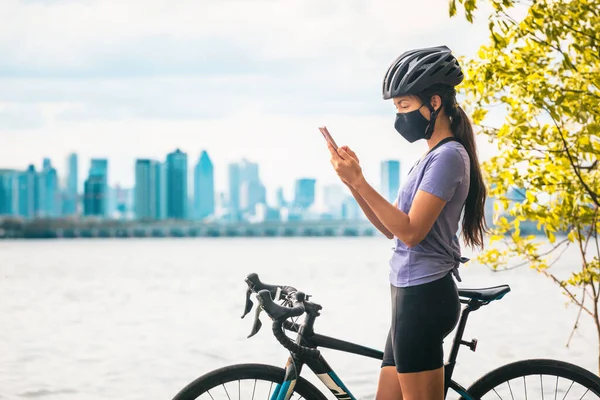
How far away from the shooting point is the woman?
3.07m

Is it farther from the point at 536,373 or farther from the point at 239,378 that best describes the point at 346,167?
the point at 536,373

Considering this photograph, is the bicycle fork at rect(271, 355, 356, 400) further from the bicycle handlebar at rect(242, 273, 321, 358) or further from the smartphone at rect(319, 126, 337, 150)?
the smartphone at rect(319, 126, 337, 150)

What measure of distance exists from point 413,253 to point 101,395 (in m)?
9.95

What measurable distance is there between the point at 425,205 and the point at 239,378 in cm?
91

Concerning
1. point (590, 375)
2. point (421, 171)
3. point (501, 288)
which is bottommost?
point (590, 375)

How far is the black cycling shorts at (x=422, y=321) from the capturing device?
315cm

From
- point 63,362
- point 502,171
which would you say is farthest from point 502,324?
point 502,171

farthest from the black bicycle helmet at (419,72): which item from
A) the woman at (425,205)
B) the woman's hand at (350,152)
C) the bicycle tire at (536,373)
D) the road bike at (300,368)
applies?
the bicycle tire at (536,373)

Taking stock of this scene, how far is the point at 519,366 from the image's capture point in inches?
144

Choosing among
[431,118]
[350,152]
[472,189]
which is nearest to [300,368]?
[350,152]

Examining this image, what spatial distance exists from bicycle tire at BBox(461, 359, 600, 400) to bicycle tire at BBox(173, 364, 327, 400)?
2.50 feet

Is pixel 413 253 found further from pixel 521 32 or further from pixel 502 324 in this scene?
pixel 502 324

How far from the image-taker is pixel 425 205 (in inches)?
121

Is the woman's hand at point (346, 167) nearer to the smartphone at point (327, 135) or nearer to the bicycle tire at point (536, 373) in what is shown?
the smartphone at point (327, 135)
